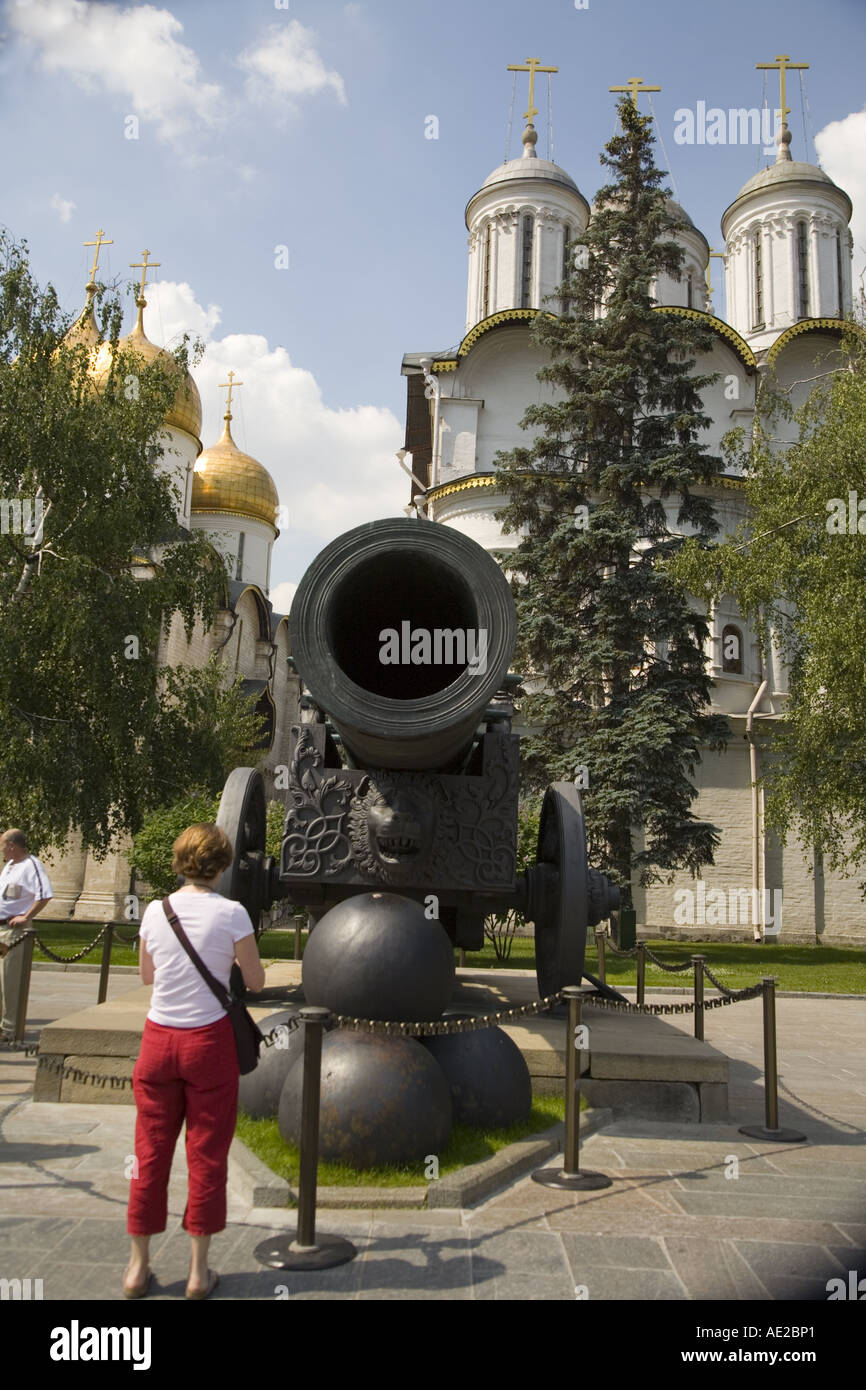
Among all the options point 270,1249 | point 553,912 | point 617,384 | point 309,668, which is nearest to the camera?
point 270,1249

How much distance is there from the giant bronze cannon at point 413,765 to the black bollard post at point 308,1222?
5.60 feet

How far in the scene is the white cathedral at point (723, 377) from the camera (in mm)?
23703

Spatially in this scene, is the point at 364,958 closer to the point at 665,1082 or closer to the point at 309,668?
the point at 309,668

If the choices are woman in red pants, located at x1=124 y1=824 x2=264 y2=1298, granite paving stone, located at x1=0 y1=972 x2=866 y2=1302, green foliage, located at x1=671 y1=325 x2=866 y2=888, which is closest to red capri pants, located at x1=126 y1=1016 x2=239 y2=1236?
woman in red pants, located at x1=124 y1=824 x2=264 y2=1298

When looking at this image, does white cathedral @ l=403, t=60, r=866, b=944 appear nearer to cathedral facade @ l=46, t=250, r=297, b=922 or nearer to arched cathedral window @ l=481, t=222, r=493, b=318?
arched cathedral window @ l=481, t=222, r=493, b=318

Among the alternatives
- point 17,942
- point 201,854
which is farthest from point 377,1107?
point 17,942

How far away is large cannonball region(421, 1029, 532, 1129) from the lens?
4.94 meters

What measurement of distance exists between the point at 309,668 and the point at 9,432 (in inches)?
484

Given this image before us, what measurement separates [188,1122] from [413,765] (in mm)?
2455

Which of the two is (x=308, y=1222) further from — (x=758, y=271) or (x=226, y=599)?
(x=758, y=271)

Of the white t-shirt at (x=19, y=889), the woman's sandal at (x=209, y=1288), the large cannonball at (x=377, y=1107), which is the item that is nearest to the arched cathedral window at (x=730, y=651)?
the white t-shirt at (x=19, y=889)

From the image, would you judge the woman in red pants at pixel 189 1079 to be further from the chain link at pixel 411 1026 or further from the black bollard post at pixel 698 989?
the black bollard post at pixel 698 989

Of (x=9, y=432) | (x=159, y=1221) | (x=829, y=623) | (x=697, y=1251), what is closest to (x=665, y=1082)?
(x=697, y=1251)
